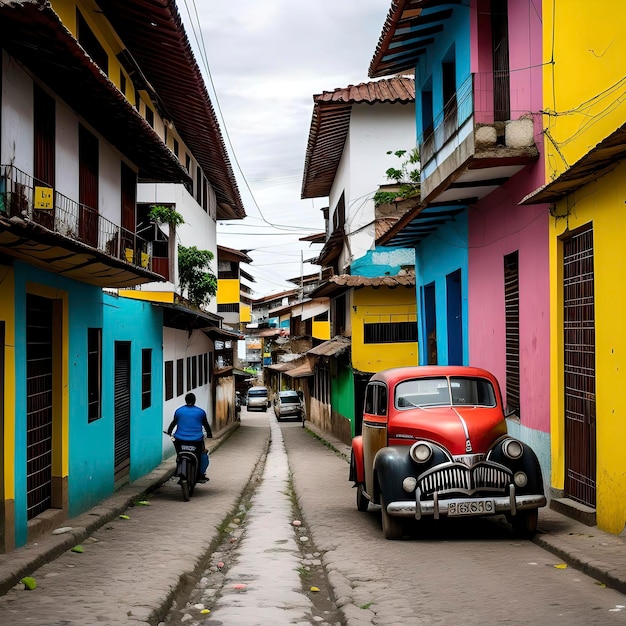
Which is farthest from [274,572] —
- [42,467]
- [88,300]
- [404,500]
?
[88,300]

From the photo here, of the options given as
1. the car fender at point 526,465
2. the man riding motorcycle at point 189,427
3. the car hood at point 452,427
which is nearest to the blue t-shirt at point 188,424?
the man riding motorcycle at point 189,427

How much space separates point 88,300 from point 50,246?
14.4 ft

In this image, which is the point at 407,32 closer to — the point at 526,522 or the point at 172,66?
the point at 172,66

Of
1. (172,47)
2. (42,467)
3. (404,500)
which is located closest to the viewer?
(404,500)

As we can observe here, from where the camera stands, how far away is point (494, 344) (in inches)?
548

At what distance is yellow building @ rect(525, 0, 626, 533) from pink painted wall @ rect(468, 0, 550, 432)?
486 millimetres

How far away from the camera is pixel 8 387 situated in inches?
331

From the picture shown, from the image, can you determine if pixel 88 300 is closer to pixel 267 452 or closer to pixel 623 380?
pixel 623 380

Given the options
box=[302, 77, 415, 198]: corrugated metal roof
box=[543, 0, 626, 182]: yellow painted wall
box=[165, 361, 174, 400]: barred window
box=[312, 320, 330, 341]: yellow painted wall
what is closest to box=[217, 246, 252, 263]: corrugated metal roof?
box=[312, 320, 330, 341]: yellow painted wall

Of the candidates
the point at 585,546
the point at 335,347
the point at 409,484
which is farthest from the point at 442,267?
the point at 585,546

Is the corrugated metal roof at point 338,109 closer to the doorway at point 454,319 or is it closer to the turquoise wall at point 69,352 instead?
the doorway at point 454,319

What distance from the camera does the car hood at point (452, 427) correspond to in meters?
9.02

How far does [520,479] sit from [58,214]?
6594 millimetres

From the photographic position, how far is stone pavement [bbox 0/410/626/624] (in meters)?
6.54
